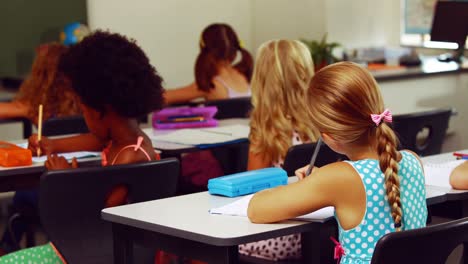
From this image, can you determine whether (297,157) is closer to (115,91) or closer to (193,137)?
(115,91)

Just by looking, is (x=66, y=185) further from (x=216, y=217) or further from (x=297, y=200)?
(x=297, y=200)

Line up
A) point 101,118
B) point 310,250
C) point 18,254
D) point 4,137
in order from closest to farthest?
point 310,250 < point 18,254 < point 101,118 < point 4,137

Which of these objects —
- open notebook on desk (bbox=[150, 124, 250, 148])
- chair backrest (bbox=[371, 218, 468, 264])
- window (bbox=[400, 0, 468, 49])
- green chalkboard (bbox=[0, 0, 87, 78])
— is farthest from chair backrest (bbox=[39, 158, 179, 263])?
window (bbox=[400, 0, 468, 49])

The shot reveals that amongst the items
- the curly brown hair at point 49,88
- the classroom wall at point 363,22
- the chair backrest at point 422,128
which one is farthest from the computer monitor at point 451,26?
the classroom wall at point 363,22

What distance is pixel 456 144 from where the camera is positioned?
621cm

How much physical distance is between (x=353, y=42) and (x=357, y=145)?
502 cm

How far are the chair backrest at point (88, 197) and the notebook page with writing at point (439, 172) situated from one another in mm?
809

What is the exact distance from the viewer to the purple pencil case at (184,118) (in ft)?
14.5

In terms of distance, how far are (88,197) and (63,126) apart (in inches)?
54.9

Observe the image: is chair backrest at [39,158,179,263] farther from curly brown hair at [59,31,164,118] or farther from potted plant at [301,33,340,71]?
potted plant at [301,33,340,71]

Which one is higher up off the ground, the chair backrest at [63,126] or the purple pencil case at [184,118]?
the chair backrest at [63,126]

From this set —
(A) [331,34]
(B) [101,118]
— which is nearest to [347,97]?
(B) [101,118]

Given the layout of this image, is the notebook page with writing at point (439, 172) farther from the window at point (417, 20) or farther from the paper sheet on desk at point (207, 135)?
the window at point (417, 20)

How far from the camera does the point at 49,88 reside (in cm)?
433
